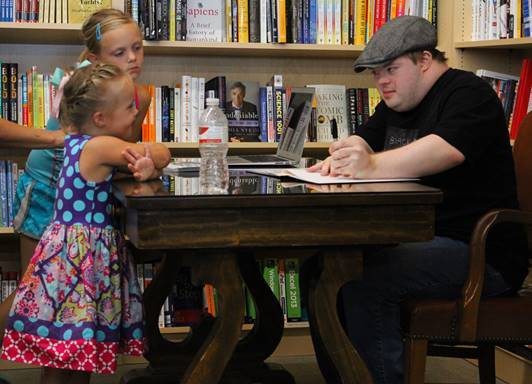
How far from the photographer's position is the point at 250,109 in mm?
3668

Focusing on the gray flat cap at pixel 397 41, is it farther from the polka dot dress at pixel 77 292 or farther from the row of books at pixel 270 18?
the row of books at pixel 270 18

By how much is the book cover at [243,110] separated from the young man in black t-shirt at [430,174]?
1182 millimetres

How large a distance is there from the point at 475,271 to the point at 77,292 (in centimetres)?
97

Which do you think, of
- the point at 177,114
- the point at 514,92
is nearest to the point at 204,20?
the point at 177,114

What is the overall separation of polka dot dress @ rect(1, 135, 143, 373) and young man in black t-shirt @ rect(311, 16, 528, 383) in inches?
22.3

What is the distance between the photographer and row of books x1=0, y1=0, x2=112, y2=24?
337cm

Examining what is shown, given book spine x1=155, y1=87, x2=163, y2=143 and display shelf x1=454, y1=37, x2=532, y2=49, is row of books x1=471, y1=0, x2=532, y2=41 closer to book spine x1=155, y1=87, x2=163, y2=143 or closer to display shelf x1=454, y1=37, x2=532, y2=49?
display shelf x1=454, y1=37, x2=532, y2=49

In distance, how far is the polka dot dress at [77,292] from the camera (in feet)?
6.68

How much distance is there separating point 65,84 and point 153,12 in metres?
1.31

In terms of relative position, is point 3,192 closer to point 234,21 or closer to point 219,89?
point 219,89

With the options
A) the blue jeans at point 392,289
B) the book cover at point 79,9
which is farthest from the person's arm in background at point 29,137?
the book cover at point 79,9

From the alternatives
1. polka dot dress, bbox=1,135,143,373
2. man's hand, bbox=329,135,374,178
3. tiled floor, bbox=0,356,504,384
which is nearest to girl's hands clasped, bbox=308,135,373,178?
man's hand, bbox=329,135,374,178

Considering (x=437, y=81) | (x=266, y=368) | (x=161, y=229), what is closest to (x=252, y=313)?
(x=266, y=368)

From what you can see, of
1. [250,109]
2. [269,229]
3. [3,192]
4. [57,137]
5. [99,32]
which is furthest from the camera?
[250,109]
